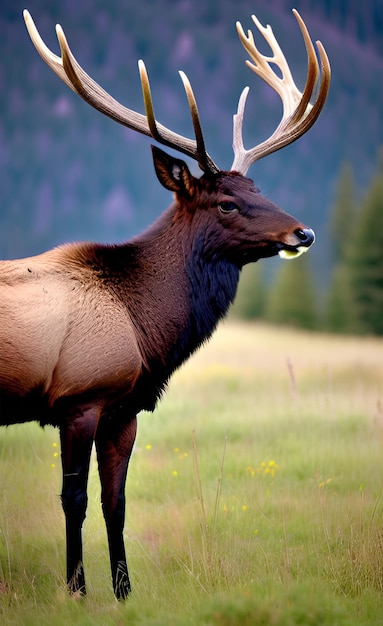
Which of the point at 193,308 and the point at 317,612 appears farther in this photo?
the point at 193,308

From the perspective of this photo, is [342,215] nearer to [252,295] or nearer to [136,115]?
[252,295]

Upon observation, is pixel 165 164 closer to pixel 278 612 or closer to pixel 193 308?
pixel 193 308

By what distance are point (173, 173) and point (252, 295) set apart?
35.8 metres

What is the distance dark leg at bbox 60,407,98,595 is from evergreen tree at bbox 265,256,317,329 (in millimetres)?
30217

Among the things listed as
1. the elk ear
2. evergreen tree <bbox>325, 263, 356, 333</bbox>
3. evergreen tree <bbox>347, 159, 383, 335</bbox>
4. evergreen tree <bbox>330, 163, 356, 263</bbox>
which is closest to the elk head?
the elk ear

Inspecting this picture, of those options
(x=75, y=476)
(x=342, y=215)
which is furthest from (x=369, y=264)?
(x=75, y=476)

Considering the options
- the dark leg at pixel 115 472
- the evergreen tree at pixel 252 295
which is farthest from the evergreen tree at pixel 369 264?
the dark leg at pixel 115 472

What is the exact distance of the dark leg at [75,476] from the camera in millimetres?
4410

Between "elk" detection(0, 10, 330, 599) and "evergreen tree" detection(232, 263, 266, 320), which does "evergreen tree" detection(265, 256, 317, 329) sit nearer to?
"evergreen tree" detection(232, 263, 266, 320)

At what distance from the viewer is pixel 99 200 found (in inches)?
7820

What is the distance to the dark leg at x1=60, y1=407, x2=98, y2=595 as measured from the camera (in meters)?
4.41

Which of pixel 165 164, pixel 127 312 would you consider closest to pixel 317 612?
pixel 127 312

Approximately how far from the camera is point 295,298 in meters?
34.8

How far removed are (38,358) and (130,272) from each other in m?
0.90
